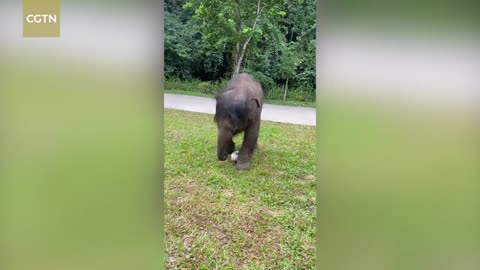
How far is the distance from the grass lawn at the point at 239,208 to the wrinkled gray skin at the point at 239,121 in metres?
0.26

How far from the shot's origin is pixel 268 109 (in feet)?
7.39

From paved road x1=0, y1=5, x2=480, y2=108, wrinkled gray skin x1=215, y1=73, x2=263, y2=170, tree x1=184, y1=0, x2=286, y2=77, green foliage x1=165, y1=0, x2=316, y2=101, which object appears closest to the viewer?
paved road x1=0, y1=5, x2=480, y2=108

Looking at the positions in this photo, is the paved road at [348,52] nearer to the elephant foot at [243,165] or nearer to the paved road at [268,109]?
the paved road at [268,109]

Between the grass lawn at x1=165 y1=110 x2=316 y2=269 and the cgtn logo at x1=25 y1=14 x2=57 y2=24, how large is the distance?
586 mm

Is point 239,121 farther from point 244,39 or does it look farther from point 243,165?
point 244,39

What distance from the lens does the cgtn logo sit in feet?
4.91

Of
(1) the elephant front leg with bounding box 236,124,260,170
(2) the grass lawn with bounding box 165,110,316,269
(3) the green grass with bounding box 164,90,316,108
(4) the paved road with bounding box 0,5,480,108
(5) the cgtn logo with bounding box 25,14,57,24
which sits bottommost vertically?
(2) the grass lawn with bounding box 165,110,316,269

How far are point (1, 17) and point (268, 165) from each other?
1585 mm

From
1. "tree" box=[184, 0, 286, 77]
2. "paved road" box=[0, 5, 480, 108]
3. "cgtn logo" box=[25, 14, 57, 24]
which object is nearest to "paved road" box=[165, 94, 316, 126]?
"paved road" box=[0, 5, 480, 108]

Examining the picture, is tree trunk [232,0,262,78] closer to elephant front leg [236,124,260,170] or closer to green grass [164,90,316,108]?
green grass [164,90,316,108]

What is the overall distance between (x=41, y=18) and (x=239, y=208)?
3.99ft

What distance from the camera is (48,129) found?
1.50 meters

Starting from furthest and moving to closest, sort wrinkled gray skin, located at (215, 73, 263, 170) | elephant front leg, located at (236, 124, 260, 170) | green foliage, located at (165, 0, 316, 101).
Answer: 1. elephant front leg, located at (236, 124, 260, 170)
2. wrinkled gray skin, located at (215, 73, 263, 170)
3. green foliage, located at (165, 0, 316, 101)

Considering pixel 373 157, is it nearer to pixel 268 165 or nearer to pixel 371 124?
pixel 371 124
